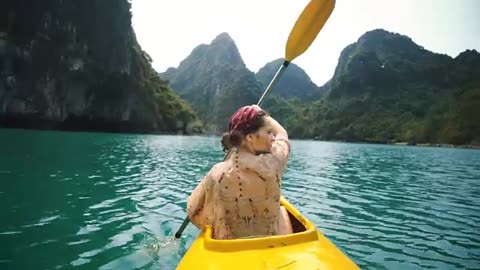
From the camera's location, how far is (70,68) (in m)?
54.4

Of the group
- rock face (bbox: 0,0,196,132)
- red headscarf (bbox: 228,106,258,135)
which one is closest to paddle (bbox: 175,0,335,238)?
red headscarf (bbox: 228,106,258,135)

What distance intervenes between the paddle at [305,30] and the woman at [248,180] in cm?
183

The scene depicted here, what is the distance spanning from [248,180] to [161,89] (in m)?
99.8

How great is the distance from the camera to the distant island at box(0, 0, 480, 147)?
49.2 metres

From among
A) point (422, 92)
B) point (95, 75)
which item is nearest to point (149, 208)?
point (95, 75)

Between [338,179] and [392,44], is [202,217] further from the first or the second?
[392,44]

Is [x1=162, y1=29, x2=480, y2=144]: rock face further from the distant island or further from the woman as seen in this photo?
the woman

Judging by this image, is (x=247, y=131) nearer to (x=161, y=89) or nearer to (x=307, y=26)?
(x=307, y=26)

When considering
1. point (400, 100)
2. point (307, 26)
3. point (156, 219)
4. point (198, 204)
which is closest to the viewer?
point (198, 204)

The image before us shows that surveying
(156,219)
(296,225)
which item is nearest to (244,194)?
(296,225)

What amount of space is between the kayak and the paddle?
1840mm

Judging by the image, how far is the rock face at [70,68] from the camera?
153 feet

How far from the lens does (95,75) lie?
193 feet

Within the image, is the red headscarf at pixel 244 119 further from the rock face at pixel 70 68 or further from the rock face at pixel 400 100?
the rock face at pixel 400 100
